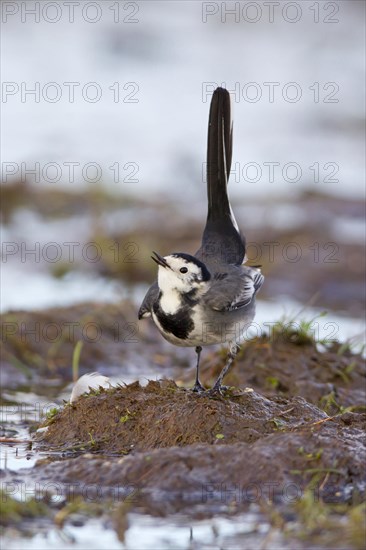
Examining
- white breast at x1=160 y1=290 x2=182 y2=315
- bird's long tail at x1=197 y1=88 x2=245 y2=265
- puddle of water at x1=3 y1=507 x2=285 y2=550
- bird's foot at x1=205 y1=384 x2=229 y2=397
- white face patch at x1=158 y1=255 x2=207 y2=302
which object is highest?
bird's long tail at x1=197 y1=88 x2=245 y2=265

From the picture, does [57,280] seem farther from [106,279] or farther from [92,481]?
[92,481]

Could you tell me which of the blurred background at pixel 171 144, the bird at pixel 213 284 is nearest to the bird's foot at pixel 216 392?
the bird at pixel 213 284

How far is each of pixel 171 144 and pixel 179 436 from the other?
1057 centimetres

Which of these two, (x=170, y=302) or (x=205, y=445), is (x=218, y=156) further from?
(x=205, y=445)

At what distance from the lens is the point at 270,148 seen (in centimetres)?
1678

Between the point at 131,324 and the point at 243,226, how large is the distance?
3649mm

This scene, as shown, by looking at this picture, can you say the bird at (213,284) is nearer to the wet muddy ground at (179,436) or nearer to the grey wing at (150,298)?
the grey wing at (150,298)

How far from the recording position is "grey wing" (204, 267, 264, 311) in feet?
22.0

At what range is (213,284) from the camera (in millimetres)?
6875

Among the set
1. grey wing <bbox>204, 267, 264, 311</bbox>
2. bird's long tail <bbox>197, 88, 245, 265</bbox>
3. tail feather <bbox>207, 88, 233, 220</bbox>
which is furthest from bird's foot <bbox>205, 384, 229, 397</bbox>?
tail feather <bbox>207, 88, 233, 220</bbox>

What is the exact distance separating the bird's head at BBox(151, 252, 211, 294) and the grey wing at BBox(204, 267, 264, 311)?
0.35 ft

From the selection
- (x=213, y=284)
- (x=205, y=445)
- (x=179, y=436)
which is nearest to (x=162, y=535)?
(x=205, y=445)

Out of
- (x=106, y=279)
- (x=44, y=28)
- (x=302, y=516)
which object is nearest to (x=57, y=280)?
(x=106, y=279)

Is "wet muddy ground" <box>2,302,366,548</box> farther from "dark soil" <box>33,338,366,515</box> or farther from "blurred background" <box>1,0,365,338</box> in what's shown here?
"blurred background" <box>1,0,365,338</box>
